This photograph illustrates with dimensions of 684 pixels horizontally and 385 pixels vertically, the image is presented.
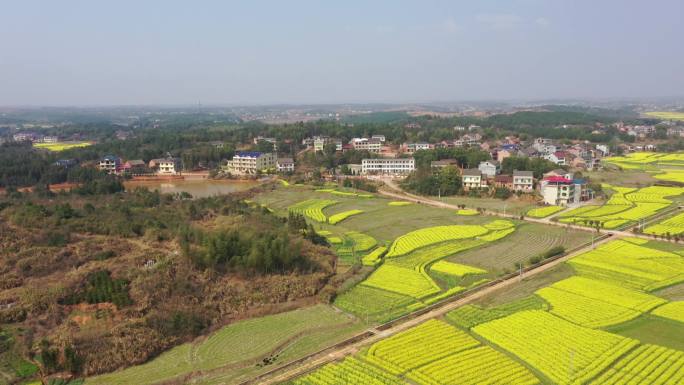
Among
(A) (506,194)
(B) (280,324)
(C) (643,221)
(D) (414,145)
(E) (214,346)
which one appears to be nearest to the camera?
(E) (214,346)

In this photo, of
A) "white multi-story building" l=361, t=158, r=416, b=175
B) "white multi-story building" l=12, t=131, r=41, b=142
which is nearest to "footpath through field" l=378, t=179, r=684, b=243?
"white multi-story building" l=361, t=158, r=416, b=175

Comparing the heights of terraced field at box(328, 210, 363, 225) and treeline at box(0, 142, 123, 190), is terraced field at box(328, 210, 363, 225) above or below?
below

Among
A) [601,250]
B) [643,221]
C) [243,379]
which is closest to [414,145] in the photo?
[643,221]

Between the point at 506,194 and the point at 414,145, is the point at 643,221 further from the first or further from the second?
the point at 414,145

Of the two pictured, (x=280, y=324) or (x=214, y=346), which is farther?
(x=280, y=324)

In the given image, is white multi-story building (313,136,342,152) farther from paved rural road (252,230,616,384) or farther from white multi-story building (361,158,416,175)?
paved rural road (252,230,616,384)

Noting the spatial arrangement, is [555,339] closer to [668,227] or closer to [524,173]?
[668,227]
